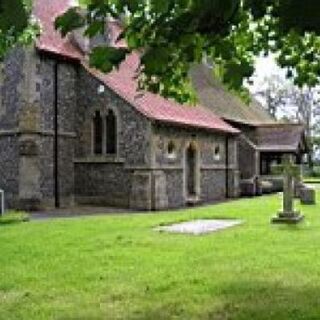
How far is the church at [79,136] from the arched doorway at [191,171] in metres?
1.22

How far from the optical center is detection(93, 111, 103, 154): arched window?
28.4 m

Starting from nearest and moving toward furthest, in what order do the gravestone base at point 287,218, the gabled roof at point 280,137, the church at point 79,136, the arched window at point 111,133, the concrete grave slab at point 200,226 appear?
the concrete grave slab at point 200,226 → the gravestone base at point 287,218 → the church at point 79,136 → the arched window at point 111,133 → the gabled roof at point 280,137

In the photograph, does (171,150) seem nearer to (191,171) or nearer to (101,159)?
(101,159)

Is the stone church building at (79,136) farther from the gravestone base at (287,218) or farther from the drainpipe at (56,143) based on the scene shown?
the gravestone base at (287,218)

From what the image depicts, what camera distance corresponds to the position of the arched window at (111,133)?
27922mm

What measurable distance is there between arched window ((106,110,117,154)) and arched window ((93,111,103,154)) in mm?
362

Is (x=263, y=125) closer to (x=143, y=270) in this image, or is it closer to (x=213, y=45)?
(x=143, y=270)

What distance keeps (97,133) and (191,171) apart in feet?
17.2

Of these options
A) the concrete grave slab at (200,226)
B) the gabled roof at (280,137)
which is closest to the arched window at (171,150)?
the concrete grave slab at (200,226)

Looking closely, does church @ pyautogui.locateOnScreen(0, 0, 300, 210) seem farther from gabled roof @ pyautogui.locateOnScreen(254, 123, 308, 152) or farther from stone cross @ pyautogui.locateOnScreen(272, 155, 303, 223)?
gabled roof @ pyautogui.locateOnScreen(254, 123, 308, 152)

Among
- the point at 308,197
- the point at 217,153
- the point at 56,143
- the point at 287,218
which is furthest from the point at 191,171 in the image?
the point at 287,218

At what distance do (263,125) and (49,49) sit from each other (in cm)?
2148

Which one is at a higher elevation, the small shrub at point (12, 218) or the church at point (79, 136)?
the church at point (79, 136)

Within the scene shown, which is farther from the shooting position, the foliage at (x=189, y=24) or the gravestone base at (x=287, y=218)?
the gravestone base at (x=287, y=218)
